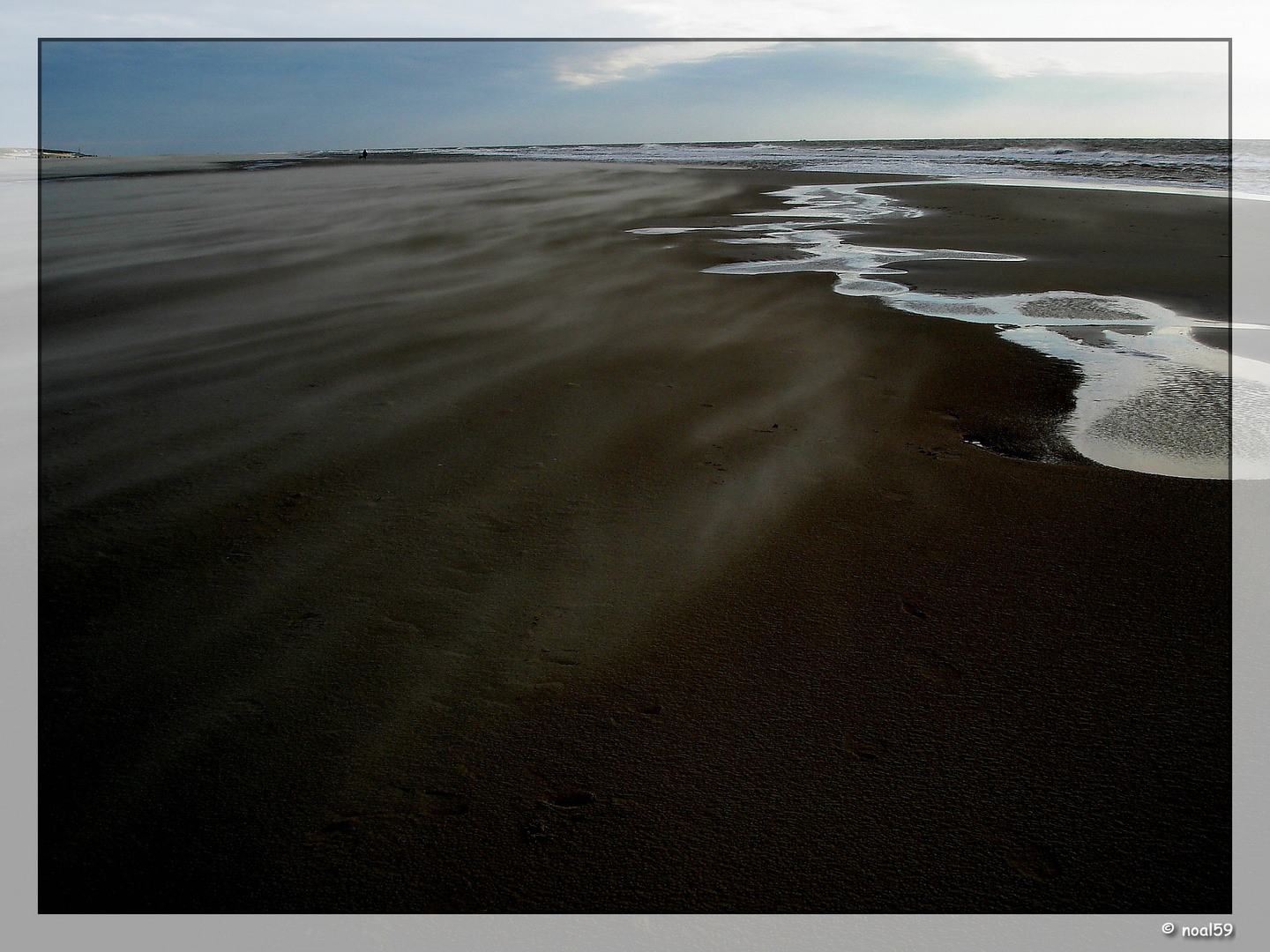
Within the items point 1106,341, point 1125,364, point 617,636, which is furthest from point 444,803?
point 1106,341

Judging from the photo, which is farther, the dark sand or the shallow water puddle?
the shallow water puddle

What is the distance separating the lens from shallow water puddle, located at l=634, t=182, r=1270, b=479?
3945 millimetres

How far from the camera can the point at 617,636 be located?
2.58 metres

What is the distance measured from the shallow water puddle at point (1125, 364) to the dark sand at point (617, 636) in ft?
0.81

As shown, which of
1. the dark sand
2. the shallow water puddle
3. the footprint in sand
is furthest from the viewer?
the shallow water puddle

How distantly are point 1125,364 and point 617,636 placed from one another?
14.0ft

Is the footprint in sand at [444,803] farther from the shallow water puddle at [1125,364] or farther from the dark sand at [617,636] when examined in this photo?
the shallow water puddle at [1125,364]

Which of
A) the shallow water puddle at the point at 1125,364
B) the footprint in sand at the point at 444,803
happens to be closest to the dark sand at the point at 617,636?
the footprint in sand at the point at 444,803

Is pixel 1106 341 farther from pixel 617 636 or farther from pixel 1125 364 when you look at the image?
pixel 617 636

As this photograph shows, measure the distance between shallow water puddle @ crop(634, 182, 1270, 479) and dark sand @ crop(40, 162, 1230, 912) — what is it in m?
0.25

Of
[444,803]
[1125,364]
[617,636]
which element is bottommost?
[444,803]

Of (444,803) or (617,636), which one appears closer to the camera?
(444,803)

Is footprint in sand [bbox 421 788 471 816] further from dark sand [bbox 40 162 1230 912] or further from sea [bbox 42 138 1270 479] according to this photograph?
sea [bbox 42 138 1270 479]

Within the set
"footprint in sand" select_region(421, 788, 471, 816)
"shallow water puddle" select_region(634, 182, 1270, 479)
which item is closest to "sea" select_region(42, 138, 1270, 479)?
"shallow water puddle" select_region(634, 182, 1270, 479)
